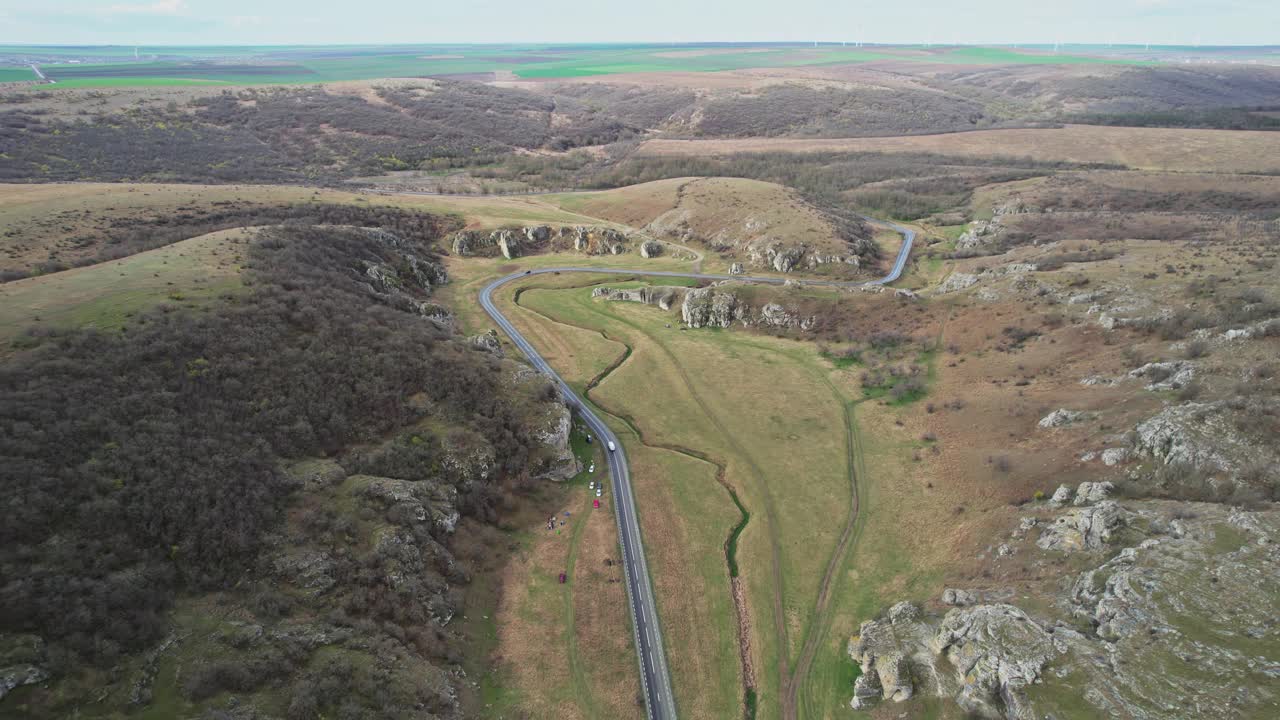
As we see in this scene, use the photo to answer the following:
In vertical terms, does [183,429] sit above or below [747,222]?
above

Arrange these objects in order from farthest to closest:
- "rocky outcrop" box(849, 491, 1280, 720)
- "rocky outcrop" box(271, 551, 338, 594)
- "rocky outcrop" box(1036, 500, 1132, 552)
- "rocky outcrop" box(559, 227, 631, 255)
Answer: "rocky outcrop" box(559, 227, 631, 255) < "rocky outcrop" box(271, 551, 338, 594) < "rocky outcrop" box(1036, 500, 1132, 552) < "rocky outcrop" box(849, 491, 1280, 720)

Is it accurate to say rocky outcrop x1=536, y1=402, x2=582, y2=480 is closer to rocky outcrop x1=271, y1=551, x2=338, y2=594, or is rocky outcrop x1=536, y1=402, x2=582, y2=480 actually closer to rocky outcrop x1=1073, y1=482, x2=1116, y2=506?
rocky outcrop x1=271, y1=551, x2=338, y2=594

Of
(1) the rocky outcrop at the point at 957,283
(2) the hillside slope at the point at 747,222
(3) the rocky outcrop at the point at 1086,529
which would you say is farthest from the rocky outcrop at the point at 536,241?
(3) the rocky outcrop at the point at 1086,529

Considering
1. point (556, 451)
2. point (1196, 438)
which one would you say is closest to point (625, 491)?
point (556, 451)

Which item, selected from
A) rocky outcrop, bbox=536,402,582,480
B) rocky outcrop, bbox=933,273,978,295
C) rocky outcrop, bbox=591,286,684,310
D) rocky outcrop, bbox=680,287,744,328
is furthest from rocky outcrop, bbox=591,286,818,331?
rocky outcrop, bbox=536,402,582,480

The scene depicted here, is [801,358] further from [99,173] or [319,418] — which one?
[99,173]

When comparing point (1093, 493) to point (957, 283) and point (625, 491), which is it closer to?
point (625, 491)

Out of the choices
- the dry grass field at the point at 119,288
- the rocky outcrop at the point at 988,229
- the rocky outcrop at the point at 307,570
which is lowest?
the rocky outcrop at the point at 307,570

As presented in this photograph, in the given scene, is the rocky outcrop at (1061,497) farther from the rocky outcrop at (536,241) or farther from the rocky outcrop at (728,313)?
the rocky outcrop at (536,241)
